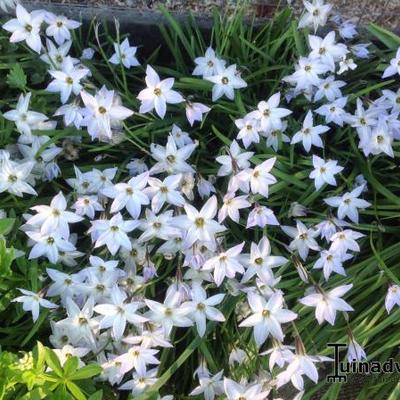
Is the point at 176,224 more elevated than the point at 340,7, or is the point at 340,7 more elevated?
the point at 340,7

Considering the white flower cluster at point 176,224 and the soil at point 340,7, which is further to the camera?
the soil at point 340,7

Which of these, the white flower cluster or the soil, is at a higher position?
the soil

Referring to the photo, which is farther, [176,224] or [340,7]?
[340,7]

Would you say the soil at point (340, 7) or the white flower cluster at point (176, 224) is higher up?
the soil at point (340, 7)

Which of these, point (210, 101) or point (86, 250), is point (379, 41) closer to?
point (210, 101)

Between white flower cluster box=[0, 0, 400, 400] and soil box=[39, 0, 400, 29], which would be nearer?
white flower cluster box=[0, 0, 400, 400]

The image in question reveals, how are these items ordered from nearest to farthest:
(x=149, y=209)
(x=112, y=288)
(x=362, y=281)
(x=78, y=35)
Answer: (x=112, y=288)
(x=149, y=209)
(x=362, y=281)
(x=78, y=35)

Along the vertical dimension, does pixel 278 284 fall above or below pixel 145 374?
above

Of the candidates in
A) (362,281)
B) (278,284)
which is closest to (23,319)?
(278,284)
